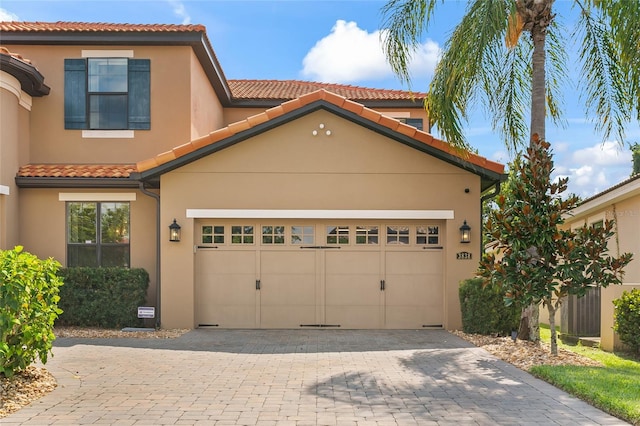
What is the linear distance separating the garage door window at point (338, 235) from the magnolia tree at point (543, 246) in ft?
13.3

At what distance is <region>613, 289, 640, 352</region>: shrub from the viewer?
34.9ft

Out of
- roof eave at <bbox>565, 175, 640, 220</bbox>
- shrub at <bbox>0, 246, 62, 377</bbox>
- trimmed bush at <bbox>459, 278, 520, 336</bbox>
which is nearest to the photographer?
shrub at <bbox>0, 246, 62, 377</bbox>

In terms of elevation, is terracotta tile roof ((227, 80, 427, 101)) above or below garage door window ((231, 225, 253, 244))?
above

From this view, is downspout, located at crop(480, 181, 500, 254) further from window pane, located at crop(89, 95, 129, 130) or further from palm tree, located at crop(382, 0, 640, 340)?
window pane, located at crop(89, 95, 129, 130)

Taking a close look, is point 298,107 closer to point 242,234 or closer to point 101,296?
point 242,234

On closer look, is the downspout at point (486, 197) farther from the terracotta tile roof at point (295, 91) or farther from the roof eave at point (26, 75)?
the roof eave at point (26, 75)

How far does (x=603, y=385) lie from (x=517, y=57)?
7.52 m

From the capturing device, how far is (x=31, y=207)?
45.5ft

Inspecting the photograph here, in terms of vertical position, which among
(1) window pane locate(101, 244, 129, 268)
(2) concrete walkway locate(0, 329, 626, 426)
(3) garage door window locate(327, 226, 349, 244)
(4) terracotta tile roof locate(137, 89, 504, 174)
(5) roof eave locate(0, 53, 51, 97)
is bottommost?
(2) concrete walkway locate(0, 329, 626, 426)

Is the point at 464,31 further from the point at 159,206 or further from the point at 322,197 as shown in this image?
the point at 159,206

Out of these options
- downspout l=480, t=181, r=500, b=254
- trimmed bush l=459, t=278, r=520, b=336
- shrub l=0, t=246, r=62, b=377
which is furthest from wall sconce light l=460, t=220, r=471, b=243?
shrub l=0, t=246, r=62, b=377

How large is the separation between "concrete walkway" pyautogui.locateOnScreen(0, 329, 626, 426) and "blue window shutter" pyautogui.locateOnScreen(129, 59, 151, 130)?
6022mm

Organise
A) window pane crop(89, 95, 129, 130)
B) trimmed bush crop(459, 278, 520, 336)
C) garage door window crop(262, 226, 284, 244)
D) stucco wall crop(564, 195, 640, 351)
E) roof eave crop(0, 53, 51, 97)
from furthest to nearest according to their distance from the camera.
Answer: window pane crop(89, 95, 129, 130) < garage door window crop(262, 226, 284, 244) < roof eave crop(0, 53, 51, 97) < stucco wall crop(564, 195, 640, 351) < trimmed bush crop(459, 278, 520, 336)

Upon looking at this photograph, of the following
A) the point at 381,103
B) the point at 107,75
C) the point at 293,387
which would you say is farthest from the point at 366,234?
the point at 107,75
